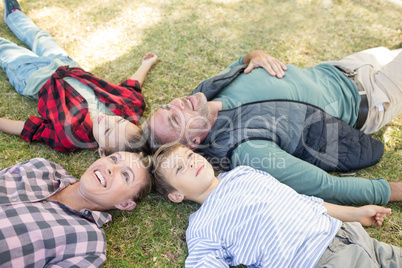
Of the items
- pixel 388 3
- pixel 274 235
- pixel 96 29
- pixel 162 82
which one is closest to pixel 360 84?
pixel 274 235

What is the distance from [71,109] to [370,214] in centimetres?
286

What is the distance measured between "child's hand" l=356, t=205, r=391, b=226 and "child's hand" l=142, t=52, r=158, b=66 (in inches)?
109

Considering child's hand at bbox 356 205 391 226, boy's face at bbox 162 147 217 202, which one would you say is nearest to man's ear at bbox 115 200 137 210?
boy's face at bbox 162 147 217 202

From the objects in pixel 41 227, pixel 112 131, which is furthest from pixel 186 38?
pixel 41 227

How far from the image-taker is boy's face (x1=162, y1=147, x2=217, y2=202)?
230 centimetres

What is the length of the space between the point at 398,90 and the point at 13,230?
340cm

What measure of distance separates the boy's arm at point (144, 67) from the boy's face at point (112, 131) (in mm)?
790

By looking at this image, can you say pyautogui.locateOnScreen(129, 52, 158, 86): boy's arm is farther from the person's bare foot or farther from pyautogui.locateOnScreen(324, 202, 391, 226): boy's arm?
the person's bare foot

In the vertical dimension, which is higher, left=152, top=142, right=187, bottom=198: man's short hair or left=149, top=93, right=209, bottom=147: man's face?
left=149, top=93, right=209, bottom=147: man's face

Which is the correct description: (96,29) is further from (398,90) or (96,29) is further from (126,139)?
(398,90)

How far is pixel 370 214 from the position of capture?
2293mm

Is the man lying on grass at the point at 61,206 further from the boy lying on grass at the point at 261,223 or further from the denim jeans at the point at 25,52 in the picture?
the denim jeans at the point at 25,52

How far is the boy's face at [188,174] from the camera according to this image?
230 centimetres

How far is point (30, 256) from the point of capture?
6.25ft
